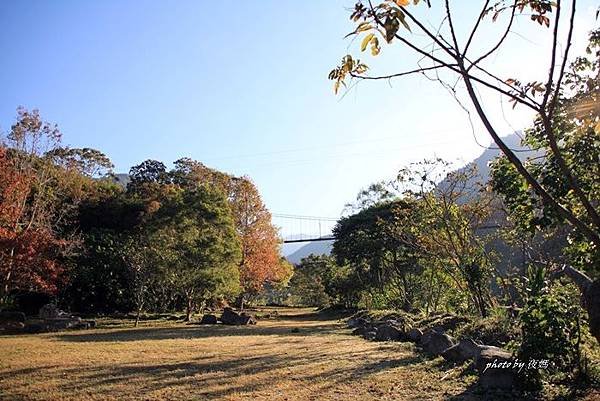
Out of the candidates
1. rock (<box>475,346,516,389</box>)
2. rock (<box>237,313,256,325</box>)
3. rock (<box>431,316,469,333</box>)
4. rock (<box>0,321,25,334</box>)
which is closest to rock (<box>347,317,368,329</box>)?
rock (<box>237,313,256,325</box>)

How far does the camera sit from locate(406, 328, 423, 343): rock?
11164 millimetres

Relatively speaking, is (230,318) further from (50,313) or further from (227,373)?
(227,373)

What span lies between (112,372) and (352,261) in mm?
21737

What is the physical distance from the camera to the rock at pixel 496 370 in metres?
5.72

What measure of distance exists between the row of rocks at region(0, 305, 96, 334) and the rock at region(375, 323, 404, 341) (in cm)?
1173

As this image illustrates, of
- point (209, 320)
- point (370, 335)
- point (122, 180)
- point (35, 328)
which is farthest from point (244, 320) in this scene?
point (122, 180)

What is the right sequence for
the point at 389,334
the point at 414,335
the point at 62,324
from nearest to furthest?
the point at 414,335 < the point at 389,334 < the point at 62,324

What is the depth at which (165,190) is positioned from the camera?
2878 centimetres

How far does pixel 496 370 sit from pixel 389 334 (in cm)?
682

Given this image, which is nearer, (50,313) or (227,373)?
(227,373)

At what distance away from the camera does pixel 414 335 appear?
11438 mm

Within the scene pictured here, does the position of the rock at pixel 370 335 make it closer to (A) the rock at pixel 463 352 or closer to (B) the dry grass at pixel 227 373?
(B) the dry grass at pixel 227 373

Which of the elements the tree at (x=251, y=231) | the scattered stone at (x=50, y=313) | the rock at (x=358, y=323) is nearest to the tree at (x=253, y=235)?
the tree at (x=251, y=231)

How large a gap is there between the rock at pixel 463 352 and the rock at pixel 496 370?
830 millimetres
